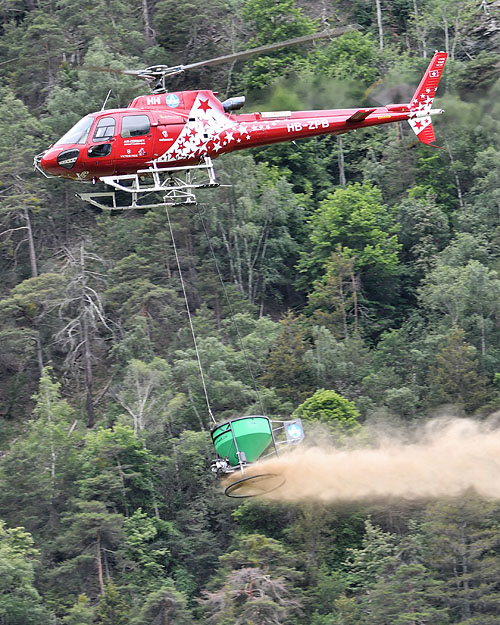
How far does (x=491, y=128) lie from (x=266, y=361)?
1305 centimetres

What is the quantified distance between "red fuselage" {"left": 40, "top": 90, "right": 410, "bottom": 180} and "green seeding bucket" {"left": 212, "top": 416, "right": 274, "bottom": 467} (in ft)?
20.3

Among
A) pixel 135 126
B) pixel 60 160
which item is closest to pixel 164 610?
pixel 60 160

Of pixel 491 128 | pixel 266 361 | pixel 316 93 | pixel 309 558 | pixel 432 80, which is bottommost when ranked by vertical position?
pixel 309 558

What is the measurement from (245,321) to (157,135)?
25705 mm

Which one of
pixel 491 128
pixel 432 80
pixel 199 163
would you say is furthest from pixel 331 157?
pixel 199 163

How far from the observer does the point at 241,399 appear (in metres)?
53.6

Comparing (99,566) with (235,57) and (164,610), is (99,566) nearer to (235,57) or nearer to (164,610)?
(164,610)

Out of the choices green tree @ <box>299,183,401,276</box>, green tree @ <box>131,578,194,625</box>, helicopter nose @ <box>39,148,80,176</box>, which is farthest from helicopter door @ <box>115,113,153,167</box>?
green tree @ <box>299,183,401,276</box>

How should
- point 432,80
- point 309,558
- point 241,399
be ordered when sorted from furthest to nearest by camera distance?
point 241,399 → point 309,558 → point 432,80

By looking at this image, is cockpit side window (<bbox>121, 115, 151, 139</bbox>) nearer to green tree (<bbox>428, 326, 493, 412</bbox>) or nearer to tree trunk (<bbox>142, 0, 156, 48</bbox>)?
green tree (<bbox>428, 326, 493, 412</bbox>)

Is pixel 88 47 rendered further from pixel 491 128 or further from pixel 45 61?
pixel 491 128

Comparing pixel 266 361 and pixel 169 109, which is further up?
pixel 169 109

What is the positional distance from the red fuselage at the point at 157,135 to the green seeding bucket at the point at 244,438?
20.3ft

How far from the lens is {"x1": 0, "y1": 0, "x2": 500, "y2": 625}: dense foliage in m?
48.0
